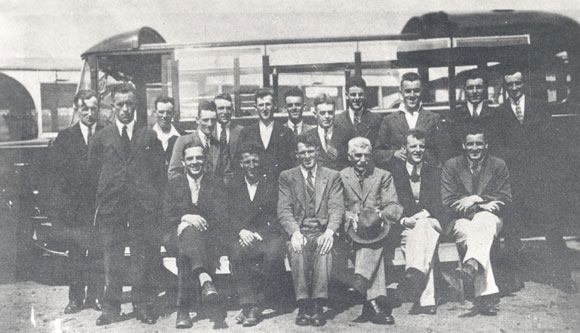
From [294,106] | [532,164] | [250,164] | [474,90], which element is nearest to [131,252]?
[250,164]

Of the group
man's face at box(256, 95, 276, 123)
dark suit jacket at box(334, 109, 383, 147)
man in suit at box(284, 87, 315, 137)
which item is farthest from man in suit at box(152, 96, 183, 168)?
dark suit jacket at box(334, 109, 383, 147)

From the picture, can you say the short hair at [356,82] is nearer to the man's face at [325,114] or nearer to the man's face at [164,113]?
the man's face at [325,114]

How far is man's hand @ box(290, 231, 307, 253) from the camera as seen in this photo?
10.5ft

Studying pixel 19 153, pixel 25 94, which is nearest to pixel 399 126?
pixel 19 153

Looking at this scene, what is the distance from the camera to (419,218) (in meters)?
3.41

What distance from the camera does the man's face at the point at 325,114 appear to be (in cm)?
374

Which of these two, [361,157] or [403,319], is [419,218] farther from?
[403,319]

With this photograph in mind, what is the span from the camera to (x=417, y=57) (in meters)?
4.54

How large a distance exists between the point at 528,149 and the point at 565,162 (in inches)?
21.5

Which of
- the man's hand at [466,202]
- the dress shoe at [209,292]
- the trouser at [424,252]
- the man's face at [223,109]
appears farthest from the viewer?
the man's face at [223,109]

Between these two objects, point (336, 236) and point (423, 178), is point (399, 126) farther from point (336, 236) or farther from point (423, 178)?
point (336, 236)

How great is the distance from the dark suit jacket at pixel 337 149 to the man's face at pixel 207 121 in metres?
0.78

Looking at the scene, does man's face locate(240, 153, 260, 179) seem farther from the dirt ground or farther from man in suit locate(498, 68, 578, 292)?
man in suit locate(498, 68, 578, 292)

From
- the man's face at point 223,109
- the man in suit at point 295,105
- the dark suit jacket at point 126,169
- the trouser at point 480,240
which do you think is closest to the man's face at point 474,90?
the trouser at point 480,240
